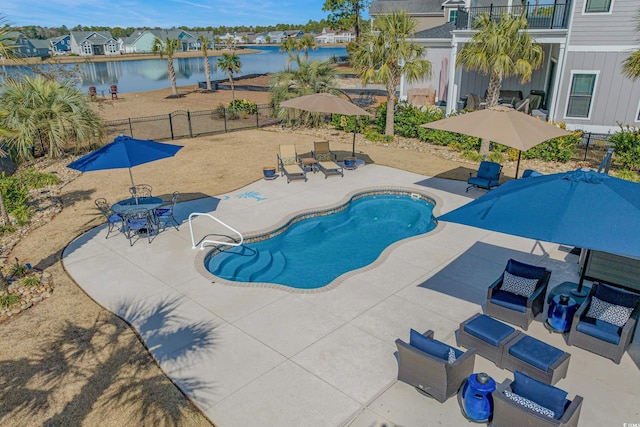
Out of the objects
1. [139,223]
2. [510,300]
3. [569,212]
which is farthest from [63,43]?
[569,212]

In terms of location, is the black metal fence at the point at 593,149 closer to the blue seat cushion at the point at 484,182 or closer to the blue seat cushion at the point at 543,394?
Answer: the blue seat cushion at the point at 484,182

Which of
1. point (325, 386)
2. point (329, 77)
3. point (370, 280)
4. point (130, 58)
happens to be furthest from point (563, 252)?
point (130, 58)

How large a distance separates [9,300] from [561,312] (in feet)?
33.2

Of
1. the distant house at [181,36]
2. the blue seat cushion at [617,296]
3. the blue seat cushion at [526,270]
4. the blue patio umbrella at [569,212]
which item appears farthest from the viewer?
the distant house at [181,36]

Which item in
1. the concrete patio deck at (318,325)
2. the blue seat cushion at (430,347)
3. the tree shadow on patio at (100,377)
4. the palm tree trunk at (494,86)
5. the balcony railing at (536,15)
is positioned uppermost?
the balcony railing at (536,15)

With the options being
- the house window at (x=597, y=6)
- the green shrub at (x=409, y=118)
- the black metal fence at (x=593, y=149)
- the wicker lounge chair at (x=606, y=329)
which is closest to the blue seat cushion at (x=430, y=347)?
the wicker lounge chair at (x=606, y=329)

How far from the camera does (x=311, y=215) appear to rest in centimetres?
1302

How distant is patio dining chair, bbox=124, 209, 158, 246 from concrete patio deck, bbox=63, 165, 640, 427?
0.32 meters

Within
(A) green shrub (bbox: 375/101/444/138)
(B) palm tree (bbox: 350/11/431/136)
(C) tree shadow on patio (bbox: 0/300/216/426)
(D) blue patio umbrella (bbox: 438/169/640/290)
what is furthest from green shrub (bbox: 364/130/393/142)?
(C) tree shadow on patio (bbox: 0/300/216/426)

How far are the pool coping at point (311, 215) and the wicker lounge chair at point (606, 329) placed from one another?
13.5 ft

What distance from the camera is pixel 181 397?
20.4 feet

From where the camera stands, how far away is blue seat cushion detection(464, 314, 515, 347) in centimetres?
660

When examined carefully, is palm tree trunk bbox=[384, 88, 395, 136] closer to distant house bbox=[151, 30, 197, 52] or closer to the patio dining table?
the patio dining table

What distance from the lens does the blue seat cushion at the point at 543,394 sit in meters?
4.97
